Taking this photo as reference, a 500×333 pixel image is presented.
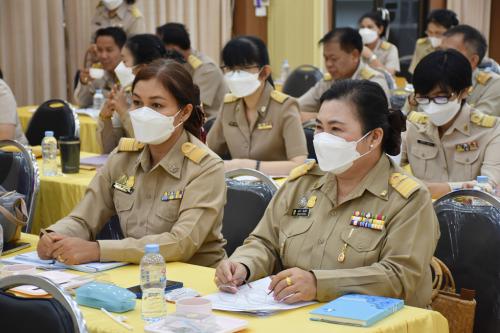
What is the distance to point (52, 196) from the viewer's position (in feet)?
14.6

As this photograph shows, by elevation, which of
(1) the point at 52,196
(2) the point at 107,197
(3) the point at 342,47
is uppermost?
(3) the point at 342,47

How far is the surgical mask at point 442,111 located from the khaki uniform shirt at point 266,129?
3.30 feet

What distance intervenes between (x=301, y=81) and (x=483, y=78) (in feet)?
8.28

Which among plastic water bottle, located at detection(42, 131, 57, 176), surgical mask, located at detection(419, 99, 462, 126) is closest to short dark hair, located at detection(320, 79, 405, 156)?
surgical mask, located at detection(419, 99, 462, 126)

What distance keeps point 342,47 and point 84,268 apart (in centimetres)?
337

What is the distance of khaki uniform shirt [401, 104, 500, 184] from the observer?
400 centimetres

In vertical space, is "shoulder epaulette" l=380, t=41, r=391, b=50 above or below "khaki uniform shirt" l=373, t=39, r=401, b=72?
above

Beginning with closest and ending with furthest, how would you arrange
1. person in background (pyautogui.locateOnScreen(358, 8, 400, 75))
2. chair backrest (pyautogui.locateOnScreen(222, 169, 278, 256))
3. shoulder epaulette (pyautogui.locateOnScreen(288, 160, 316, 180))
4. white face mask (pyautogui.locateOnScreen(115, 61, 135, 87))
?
shoulder epaulette (pyautogui.locateOnScreen(288, 160, 316, 180)) < chair backrest (pyautogui.locateOnScreen(222, 169, 278, 256)) < white face mask (pyautogui.locateOnScreen(115, 61, 135, 87)) < person in background (pyautogui.locateOnScreen(358, 8, 400, 75))

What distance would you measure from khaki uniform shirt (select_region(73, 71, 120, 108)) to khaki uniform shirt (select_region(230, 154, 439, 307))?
4.46m

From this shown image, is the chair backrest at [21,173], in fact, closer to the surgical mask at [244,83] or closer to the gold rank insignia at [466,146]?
the surgical mask at [244,83]

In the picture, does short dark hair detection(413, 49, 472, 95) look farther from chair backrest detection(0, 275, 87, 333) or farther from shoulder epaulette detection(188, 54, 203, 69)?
shoulder epaulette detection(188, 54, 203, 69)

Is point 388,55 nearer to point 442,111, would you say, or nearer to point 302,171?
point 442,111

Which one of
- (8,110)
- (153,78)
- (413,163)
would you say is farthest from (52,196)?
(413,163)

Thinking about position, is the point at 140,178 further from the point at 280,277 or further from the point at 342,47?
the point at 342,47
